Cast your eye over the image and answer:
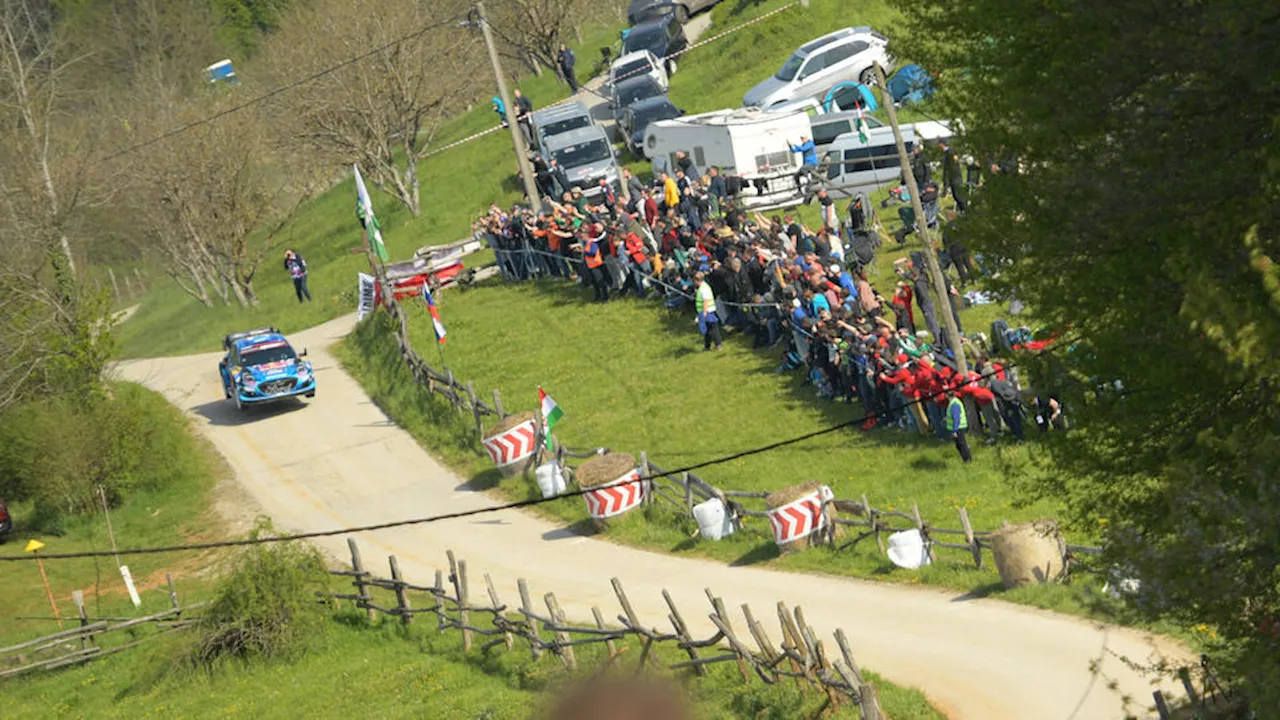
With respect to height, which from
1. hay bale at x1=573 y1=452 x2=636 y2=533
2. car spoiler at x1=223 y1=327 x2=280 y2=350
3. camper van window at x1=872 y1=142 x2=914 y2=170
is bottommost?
hay bale at x1=573 y1=452 x2=636 y2=533

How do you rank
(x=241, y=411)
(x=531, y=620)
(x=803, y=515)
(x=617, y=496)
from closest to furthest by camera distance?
(x=531, y=620), (x=803, y=515), (x=617, y=496), (x=241, y=411)

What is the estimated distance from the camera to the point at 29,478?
123ft

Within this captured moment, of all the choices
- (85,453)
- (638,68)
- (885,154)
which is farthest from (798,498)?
(638,68)

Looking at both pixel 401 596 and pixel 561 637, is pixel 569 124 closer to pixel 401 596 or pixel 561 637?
pixel 401 596

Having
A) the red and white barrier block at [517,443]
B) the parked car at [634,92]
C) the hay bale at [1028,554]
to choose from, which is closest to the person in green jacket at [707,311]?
the red and white barrier block at [517,443]

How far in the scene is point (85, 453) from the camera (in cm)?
3756

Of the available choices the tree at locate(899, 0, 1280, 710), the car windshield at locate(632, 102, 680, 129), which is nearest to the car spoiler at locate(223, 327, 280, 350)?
the car windshield at locate(632, 102, 680, 129)

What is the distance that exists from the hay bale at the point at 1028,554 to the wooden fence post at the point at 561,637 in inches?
243

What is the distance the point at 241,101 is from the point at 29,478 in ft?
93.4

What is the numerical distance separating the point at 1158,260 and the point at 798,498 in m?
12.3

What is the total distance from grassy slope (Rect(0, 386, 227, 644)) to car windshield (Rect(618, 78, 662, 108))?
21235mm

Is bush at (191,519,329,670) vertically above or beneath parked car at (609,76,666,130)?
beneath

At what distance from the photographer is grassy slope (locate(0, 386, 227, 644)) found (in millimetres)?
32438

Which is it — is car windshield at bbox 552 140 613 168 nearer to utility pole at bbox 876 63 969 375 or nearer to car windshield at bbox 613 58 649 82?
car windshield at bbox 613 58 649 82
